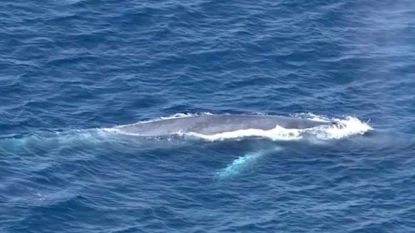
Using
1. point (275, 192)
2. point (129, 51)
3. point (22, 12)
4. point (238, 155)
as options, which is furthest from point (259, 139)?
point (22, 12)

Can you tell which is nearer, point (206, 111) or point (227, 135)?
point (227, 135)

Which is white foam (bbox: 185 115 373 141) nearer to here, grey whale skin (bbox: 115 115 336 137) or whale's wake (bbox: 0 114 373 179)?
whale's wake (bbox: 0 114 373 179)

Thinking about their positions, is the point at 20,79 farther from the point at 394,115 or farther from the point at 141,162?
the point at 394,115

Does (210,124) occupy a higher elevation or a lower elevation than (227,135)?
higher

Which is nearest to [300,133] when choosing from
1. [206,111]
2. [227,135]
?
[227,135]

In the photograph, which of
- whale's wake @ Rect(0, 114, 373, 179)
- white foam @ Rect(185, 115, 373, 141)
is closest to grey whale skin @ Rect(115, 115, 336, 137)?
whale's wake @ Rect(0, 114, 373, 179)

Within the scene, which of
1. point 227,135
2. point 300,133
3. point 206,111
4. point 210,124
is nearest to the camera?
point 227,135

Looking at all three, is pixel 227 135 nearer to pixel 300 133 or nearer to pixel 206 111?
pixel 206 111
